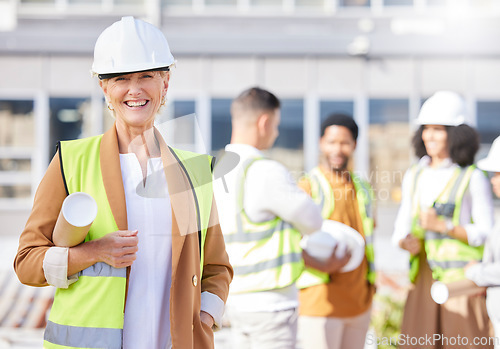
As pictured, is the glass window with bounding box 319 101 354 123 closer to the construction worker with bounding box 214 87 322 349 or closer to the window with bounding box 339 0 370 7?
the window with bounding box 339 0 370 7

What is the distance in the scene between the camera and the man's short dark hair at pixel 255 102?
3.48 metres

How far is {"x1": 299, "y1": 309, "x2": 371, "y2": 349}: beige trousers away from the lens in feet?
12.3

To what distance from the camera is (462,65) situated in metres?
12.8

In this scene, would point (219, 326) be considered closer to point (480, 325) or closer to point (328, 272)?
point (328, 272)

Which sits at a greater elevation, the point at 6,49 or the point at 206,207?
the point at 6,49

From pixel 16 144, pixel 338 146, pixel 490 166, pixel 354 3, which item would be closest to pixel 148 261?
pixel 338 146

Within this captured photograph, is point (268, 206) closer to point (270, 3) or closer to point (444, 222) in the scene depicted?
point (444, 222)

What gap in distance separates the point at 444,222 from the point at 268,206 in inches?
44.4

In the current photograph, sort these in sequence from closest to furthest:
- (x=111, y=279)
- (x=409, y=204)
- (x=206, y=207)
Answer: (x=111, y=279) < (x=206, y=207) < (x=409, y=204)

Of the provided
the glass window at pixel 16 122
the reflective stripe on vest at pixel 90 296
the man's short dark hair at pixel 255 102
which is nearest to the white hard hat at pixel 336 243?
the man's short dark hair at pixel 255 102

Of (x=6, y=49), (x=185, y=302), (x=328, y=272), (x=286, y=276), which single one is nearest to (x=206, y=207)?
(x=185, y=302)

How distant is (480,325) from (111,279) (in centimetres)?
256

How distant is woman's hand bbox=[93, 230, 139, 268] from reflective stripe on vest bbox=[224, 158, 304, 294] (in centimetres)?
147

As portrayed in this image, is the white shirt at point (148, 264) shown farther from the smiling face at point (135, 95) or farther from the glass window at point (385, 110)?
the glass window at point (385, 110)
